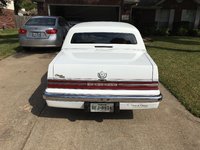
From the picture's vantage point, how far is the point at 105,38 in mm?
5570

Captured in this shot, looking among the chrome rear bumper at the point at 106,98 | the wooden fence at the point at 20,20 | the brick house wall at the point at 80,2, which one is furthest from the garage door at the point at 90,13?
the chrome rear bumper at the point at 106,98

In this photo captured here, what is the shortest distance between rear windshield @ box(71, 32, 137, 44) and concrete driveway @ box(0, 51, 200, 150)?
150 cm

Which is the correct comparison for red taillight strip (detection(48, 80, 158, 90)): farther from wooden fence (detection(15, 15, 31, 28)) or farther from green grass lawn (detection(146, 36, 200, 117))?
wooden fence (detection(15, 15, 31, 28))

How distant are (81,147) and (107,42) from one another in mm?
2497

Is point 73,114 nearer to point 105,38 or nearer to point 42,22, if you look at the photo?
point 105,38

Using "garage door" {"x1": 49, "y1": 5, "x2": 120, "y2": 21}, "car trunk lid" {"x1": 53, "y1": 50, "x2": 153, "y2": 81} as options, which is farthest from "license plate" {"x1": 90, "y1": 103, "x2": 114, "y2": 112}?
"garage door" {"x1": 49, "y1": 5, "x2": 120, "y2": 21}

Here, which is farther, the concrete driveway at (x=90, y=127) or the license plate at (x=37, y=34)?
the license plate at (x=37, y=34)

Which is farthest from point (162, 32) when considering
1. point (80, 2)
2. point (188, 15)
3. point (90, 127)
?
point (90, 127)

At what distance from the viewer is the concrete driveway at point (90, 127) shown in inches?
153

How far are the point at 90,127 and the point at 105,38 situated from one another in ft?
6.72

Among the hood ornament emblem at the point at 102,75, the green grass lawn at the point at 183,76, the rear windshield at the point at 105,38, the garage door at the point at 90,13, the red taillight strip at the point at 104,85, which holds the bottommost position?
the green grass lawn at the point at 183,76

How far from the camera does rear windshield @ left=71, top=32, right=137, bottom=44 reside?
5531 mm

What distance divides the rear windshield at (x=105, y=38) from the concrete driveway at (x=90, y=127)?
150 centimetres

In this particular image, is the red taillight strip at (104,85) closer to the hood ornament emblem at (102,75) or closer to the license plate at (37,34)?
the hood ornament emblem at (102,75)
